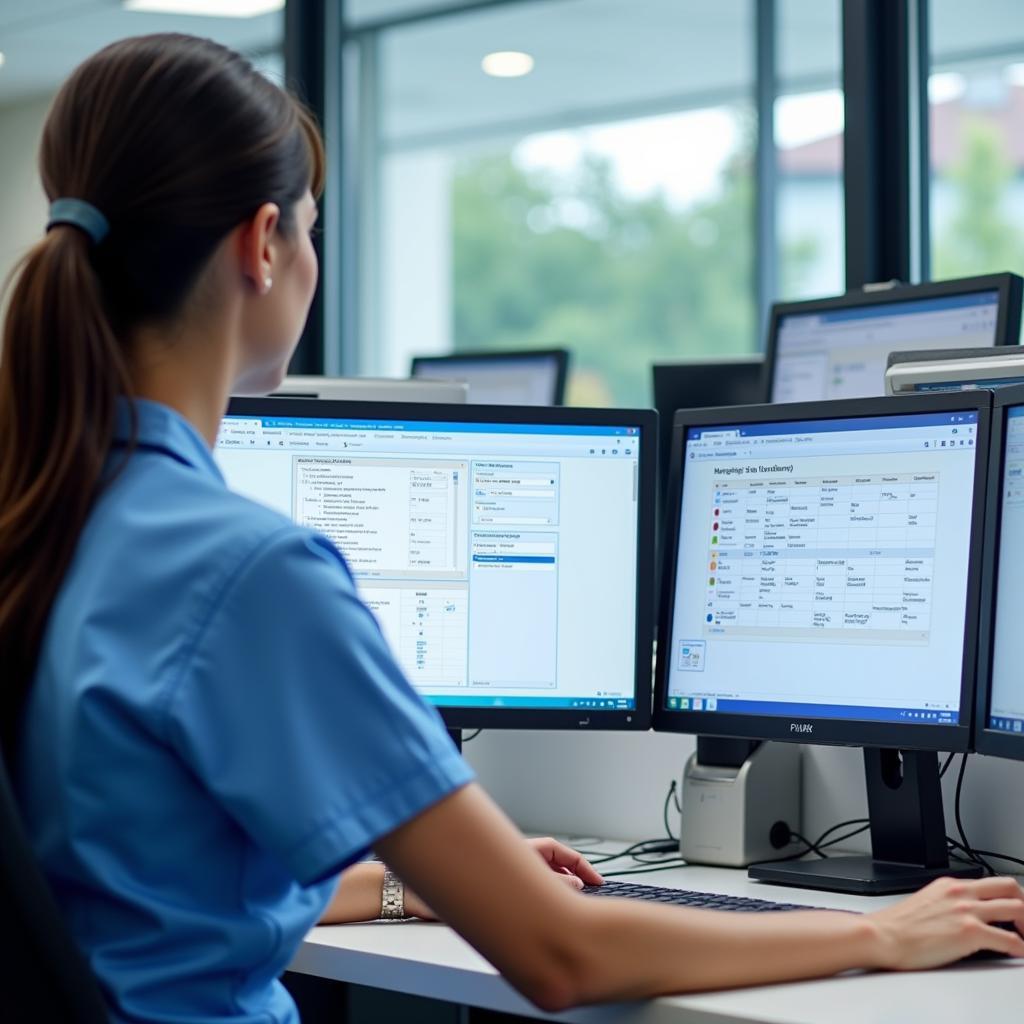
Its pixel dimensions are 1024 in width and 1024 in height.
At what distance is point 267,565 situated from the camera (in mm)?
851

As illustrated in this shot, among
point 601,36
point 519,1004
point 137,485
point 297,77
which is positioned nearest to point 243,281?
point 137,485

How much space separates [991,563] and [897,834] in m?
0.29

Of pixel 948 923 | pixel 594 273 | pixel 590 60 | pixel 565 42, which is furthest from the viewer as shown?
pixel 594 273

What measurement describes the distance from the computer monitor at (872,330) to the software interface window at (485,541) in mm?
942

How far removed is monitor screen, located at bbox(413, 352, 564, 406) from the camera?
3.68 meters

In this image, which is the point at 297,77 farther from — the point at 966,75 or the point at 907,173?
the point at 966,75

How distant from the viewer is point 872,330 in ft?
8.64

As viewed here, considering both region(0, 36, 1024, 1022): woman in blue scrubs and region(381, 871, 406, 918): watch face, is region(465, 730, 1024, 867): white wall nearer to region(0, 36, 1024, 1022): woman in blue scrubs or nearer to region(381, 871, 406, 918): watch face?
region(381, 871, 406, 918): watch face

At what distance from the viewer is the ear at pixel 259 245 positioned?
0.97 meters

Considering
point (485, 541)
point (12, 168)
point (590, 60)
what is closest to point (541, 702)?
point (485, 541)

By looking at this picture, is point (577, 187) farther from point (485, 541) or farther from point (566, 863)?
point (566, 863)

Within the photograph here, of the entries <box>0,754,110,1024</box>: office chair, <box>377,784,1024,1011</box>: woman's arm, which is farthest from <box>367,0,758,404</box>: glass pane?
<box>0,754,110,1024</box>: office chair

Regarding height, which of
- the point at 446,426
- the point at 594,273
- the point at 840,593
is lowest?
→ the point at 840,593

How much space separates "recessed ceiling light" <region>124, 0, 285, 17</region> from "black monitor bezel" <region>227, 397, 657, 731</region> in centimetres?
396
